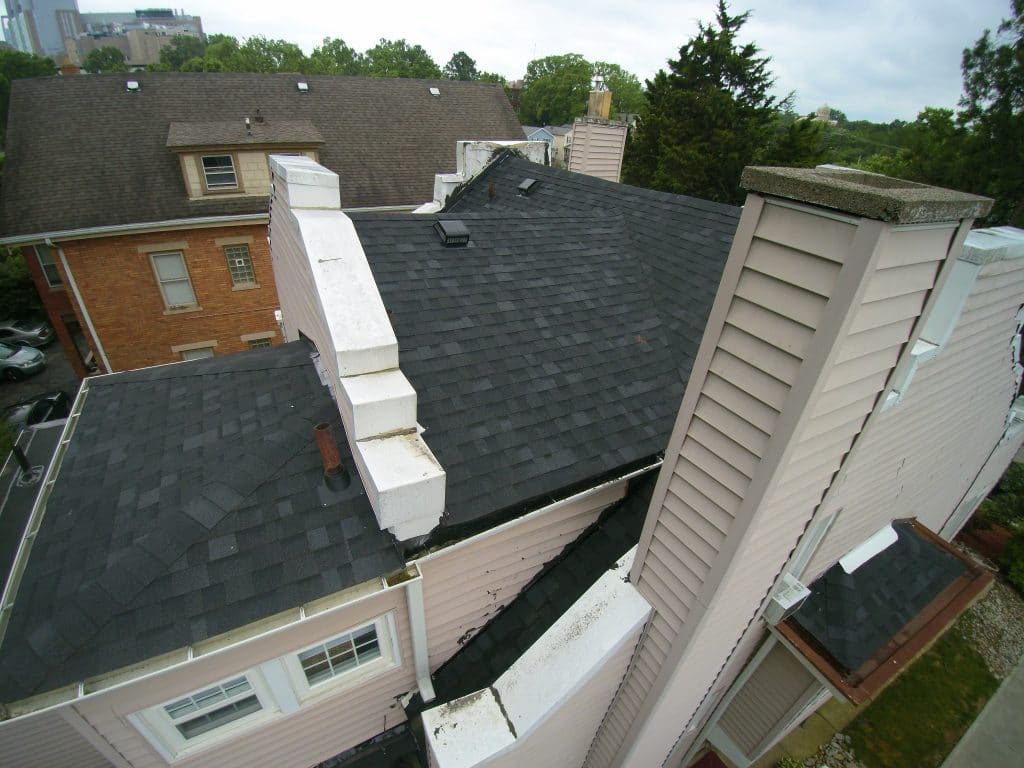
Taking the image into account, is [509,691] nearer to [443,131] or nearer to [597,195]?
[597,195]

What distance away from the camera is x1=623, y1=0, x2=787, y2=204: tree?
18750 mm

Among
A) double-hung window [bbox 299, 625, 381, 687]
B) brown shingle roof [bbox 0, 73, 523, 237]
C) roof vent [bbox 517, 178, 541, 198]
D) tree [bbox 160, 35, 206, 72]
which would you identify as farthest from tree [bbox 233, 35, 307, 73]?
double-hung window [bbox 299, 625, 381, 687]

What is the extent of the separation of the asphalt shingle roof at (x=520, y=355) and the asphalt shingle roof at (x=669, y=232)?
0.26 m

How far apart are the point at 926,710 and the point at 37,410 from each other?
21.8m

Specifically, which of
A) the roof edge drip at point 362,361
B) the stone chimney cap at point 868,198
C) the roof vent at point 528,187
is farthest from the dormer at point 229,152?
the stone chimney cap at point 868,198

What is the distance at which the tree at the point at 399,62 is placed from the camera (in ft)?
198

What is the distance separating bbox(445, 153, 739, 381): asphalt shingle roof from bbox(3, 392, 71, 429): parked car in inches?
541

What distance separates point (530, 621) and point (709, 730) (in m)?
4.24

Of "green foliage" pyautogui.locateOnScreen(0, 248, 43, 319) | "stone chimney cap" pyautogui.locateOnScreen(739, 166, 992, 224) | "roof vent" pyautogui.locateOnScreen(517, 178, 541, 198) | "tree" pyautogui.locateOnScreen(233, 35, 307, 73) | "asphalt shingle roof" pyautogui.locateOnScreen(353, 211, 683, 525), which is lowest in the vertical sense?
"green foliage" pyautogui.locateOnScreen(0, 248, 43, 319)

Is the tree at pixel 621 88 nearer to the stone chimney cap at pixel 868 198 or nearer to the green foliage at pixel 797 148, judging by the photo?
the green foliage at pixel 797 148

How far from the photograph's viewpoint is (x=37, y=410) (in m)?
13.5

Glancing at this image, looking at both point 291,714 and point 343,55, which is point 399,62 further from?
point 291,714

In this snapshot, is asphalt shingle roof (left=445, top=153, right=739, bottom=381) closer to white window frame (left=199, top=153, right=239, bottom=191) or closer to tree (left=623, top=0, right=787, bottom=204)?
white window frame (left=199, top=153, right=239, bottom=191)

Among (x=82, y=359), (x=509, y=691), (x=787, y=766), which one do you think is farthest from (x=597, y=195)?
(x=82, y=359)
